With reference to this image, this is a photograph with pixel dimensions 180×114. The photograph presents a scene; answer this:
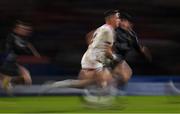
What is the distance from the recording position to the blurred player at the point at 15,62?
1586cm

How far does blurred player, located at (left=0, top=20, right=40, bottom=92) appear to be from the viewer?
15.9 meters

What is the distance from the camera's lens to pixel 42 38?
19062 millimetres

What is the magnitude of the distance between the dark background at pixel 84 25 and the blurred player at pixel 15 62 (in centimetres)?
231

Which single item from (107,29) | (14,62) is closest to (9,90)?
(14,62)

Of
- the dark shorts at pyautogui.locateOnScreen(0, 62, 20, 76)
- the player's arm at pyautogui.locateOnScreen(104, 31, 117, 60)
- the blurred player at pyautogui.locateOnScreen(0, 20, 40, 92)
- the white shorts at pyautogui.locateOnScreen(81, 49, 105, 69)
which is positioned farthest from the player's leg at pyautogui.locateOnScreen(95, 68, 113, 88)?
the dark shorts at pyautogui.locateOnScreen(0, 62, 20, 76)

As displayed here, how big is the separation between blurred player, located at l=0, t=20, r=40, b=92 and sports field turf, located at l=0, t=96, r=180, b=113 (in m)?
0.37

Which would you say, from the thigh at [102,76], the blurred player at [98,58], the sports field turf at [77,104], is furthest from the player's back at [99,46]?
the sports field turf at [77,104]

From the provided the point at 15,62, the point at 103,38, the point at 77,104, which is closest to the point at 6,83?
the point at 15,62

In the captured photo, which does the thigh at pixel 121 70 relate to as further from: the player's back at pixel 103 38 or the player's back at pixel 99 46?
the player's back at pixel 103 38

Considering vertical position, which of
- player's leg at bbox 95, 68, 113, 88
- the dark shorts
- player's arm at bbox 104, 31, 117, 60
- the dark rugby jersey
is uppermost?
player's arm at bbox 104, 31, 117, 60

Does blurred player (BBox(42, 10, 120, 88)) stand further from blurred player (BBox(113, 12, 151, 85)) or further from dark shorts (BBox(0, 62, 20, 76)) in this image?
dark shorts (BBox(0, 62, 20, 76))

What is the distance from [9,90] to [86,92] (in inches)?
139

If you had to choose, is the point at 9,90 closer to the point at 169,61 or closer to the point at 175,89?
the point at 175,89

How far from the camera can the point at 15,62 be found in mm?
16141
